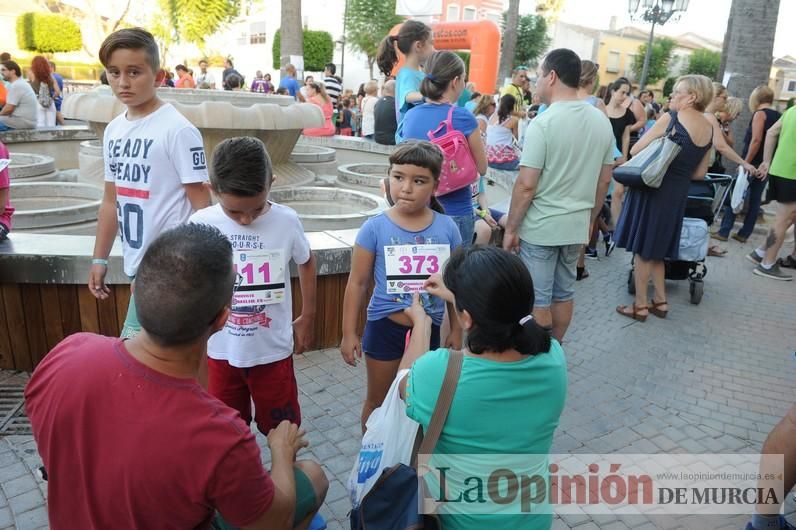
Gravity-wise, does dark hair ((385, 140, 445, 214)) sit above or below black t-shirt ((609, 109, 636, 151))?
above

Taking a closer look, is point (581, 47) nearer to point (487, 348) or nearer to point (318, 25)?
point (318, 25)

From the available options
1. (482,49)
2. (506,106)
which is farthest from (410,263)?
(482,49)

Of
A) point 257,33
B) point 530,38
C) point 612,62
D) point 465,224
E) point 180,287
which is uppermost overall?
point 530,38

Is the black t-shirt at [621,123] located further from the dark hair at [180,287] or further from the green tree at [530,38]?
the green tree at [530,38]

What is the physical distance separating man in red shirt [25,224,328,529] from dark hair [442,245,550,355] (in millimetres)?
746

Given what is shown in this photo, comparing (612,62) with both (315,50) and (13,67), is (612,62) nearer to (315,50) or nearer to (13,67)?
(315,50)

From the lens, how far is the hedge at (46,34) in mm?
37625

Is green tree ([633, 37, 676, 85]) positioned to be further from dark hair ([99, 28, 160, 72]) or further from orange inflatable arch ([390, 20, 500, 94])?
dark hair ([99, 28, 160, 72])

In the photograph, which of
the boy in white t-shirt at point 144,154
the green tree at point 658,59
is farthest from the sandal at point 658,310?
the green tree at point 658,59

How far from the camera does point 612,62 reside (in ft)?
229

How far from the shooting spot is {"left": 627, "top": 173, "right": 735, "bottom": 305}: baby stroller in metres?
5.87

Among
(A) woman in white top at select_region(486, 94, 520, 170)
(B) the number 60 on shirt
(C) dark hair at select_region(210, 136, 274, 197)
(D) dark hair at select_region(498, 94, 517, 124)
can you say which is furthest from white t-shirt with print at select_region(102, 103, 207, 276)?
(D) dark hair at select_region(498, 94, 517, 124)

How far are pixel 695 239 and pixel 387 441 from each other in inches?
194

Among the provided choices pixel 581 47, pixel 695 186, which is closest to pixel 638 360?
pixel 695 186
